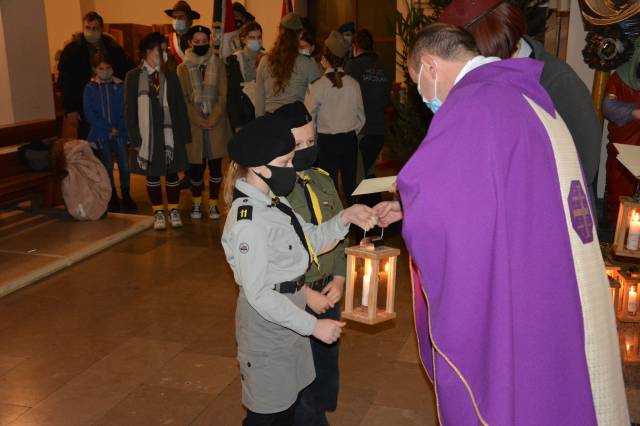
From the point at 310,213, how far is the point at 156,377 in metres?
1.85

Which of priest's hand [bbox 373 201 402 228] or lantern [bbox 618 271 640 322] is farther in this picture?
lantern [bbox 618 271 640 322]

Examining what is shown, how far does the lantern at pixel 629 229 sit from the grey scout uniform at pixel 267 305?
1.83 m

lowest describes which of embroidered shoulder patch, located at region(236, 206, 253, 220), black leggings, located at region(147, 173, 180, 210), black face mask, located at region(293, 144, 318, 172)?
black leggings, located at region(147, 173, 180, 210)

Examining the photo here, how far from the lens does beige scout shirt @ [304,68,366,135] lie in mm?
6871

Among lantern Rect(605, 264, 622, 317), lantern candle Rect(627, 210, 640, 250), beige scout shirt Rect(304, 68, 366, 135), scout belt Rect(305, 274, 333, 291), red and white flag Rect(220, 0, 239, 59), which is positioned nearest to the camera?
scout belt Rect(305, 274, 333, 291)

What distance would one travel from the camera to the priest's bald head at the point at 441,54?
244 centimetres

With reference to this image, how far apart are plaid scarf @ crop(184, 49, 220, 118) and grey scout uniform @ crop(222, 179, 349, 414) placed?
5.12 m

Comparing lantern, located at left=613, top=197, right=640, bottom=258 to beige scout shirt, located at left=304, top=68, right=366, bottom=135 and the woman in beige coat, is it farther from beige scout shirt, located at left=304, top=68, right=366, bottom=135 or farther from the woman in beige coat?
the woman in beige coat

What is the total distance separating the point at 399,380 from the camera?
175 inches

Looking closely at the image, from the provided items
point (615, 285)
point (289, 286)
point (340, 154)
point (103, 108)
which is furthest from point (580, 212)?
point (103, 108)

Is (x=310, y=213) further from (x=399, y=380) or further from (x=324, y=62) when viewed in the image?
(x=324, y=62)

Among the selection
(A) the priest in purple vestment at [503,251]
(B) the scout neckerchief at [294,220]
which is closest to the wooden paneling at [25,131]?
(B) the scout neckerchief at [294,220]

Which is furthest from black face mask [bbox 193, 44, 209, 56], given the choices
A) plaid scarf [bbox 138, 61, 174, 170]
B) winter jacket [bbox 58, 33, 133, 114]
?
winter jacket [bbox 58, 33, 133, 114]

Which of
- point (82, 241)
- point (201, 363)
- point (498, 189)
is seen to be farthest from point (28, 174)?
point (498, 189)
